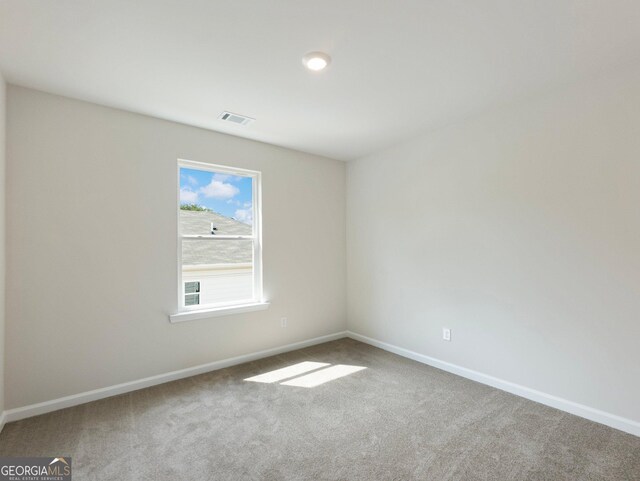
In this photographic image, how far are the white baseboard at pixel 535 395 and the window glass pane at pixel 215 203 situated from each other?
2428mm

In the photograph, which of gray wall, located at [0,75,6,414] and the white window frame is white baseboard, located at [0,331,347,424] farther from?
the white window frame

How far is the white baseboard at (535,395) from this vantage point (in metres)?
2.29

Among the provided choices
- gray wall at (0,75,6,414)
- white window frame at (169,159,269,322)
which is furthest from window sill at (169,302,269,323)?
gray wall at (0,75,6,414)

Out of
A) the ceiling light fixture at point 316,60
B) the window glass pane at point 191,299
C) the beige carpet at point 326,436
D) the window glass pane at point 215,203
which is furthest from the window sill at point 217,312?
the ceiling light fixture at point 316,60

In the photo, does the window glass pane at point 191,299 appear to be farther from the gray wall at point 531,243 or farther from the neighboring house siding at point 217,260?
the gray wall at point 531,243

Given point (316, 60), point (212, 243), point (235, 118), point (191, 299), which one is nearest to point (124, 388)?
point (191, 299)

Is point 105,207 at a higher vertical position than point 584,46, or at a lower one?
lower

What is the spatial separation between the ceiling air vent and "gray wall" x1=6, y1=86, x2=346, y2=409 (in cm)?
40

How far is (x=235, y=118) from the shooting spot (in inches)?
123

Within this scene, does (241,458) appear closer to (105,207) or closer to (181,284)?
(181,284)

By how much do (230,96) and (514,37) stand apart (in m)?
2.06

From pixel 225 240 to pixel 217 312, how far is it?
0.79 meters

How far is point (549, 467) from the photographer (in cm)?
192

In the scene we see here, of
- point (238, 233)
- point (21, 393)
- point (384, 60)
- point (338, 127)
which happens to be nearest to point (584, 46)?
point (384, 60)
